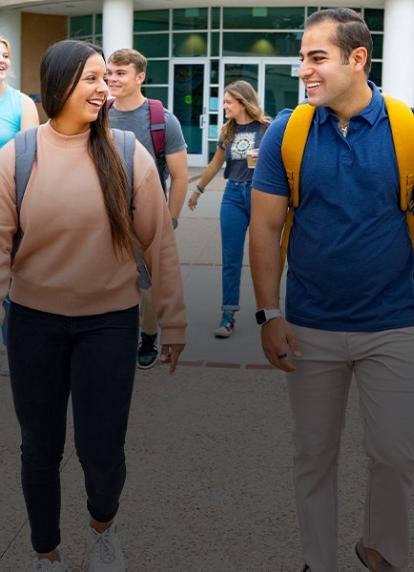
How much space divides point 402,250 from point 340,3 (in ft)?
78.7

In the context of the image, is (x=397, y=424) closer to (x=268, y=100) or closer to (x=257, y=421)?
(x=257, y=421)

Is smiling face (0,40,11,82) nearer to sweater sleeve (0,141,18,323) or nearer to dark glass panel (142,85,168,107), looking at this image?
sweater sleeve (0,141,18,323)

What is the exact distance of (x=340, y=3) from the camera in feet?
85.4

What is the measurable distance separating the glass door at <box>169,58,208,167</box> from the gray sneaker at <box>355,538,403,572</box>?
76.9 feet

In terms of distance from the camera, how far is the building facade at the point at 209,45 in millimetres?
26109

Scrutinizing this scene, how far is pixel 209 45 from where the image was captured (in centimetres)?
2672

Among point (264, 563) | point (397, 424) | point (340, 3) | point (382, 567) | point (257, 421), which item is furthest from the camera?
point (340, 3)

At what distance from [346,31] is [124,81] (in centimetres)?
313

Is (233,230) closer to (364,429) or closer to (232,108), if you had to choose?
(232,108)

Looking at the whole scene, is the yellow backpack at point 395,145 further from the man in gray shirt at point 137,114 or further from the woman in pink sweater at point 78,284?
the man in gray shirt at point 137,114

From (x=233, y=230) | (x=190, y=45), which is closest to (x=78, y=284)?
(x=233, y=230)

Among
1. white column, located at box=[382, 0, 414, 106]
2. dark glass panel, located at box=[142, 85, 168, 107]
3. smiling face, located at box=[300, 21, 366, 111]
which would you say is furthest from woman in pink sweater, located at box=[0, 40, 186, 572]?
dark glass panel, located at box=[142, 85, 168, 107]

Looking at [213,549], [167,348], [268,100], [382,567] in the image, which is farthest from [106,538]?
[268,100]

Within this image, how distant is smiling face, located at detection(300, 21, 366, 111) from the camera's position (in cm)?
320
